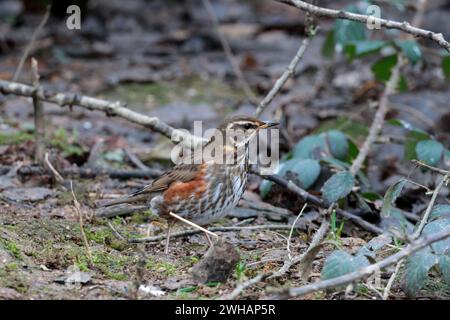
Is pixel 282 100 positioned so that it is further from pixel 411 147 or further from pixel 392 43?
pixel 411 147

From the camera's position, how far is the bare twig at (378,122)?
734cm

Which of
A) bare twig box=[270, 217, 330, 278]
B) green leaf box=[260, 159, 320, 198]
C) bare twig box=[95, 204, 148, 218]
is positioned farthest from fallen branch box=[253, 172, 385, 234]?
bare twig box=[95, 204, 148, 218]

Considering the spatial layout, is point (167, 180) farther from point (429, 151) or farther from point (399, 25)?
point (429, 151)

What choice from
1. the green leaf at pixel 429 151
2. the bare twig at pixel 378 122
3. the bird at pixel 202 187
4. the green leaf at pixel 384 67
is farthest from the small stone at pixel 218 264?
the green leaf at pixel 384 67

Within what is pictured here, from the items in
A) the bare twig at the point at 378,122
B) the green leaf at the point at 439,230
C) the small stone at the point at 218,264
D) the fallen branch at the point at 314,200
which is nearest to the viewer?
the green leaf at the point at 439,230

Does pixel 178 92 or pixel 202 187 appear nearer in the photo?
pixel 202 187

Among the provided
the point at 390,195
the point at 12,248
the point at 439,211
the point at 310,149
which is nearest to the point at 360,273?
the point at 390,195

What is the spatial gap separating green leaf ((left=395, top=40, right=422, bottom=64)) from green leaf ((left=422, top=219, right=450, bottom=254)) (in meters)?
3.54

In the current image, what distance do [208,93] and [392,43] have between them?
3.81 metres

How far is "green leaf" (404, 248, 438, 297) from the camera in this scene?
14.9ft

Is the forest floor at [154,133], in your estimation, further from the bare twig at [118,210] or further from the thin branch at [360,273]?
the thin branch at [360,273]

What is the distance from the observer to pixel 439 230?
4855 millimetres

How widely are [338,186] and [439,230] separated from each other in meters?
1.57

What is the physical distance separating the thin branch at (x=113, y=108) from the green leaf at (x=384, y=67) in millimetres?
2546
